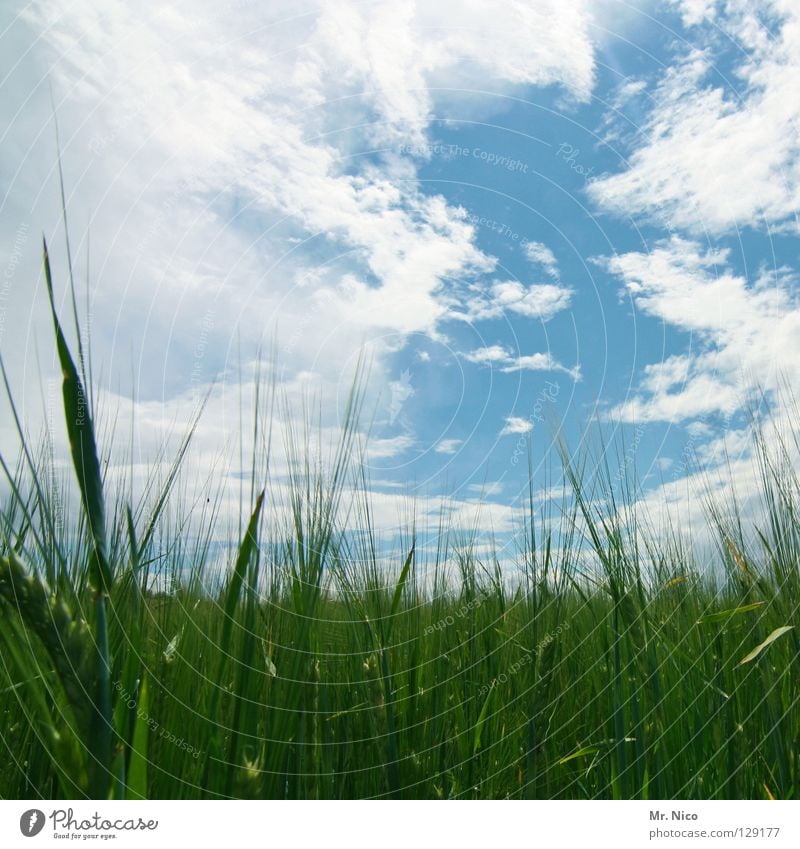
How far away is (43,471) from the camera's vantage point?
118cm

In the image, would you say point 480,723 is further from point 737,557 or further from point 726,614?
point 737,557

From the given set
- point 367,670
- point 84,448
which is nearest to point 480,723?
point 367,670

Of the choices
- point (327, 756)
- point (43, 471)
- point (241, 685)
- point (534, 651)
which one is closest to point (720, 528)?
point (534, 651)

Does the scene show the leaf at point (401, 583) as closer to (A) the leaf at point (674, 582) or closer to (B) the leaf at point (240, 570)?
(B) the leaf at point (240, 570)

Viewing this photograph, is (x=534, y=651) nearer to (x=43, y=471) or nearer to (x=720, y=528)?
(x=720, y=528)

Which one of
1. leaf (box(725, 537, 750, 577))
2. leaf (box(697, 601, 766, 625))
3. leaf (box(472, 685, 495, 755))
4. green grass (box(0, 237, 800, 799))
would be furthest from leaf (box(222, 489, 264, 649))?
leaf (box(725, 537, 750, 577))

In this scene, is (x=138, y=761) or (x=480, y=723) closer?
(x=138, y=761)

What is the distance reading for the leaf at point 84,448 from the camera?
773 millimetres

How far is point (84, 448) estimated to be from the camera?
77 cm
